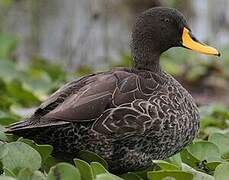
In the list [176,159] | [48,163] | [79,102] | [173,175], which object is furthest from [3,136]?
[173,175]

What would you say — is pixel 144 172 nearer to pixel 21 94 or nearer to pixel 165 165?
pixel 165 165

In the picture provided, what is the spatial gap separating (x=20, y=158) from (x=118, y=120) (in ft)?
1.91

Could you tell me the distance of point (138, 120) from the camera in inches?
156

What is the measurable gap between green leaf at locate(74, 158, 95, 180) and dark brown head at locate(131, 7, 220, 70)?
A: 1.19 m

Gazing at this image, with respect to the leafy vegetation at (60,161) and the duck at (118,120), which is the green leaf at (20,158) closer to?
the leafy vegetation at (60,161)

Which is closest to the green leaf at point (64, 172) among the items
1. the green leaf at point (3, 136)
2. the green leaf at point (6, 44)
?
the green leaf at point (3, 136)

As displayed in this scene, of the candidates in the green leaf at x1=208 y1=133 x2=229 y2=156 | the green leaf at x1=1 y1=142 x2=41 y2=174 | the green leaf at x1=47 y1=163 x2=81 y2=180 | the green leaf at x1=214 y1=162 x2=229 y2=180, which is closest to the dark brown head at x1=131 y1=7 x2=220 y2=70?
the green leaf at x1=208 y1=133 x2=229 y2=156

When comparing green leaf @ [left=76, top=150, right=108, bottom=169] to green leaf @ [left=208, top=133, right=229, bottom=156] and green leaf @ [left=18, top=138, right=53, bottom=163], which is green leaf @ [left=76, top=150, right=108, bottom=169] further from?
green leaf @ [left=208, top=133, right=229, bottom=156]

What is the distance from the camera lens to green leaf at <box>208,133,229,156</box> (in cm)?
433

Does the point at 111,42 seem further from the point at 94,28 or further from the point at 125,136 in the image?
the point at 125,136

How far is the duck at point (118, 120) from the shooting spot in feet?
12.9

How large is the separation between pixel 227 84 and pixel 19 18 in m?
2.73

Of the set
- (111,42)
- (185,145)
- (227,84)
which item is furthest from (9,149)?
(111,42)

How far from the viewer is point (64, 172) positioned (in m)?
3.34
